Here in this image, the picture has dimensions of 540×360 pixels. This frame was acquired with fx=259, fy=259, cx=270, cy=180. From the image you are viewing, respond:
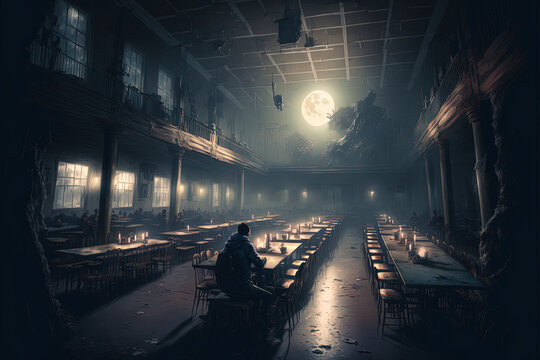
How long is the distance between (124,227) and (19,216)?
8.18 metres

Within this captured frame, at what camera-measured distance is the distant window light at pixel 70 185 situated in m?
10.8

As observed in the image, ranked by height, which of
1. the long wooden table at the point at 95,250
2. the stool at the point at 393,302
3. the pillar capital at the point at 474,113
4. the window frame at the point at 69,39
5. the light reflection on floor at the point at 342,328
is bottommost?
the light reflection on floor at the point at 342,328

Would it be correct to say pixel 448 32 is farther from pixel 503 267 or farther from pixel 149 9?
pixel 149 9

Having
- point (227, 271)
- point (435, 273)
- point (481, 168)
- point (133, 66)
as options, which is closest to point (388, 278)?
point (435, 273)

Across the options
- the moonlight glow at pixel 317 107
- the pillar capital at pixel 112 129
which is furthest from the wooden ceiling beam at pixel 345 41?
the pillar capital at pixel 112 129

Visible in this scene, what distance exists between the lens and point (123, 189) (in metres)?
13.7

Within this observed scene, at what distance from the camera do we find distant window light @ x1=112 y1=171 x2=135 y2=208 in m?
13.2

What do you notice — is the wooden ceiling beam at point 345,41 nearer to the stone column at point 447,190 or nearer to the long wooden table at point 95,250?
the stone column at point 447,190

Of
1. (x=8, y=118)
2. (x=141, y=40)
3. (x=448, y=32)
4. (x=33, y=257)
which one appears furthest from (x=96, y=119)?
(x=448, y=32)

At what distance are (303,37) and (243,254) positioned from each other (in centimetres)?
1533

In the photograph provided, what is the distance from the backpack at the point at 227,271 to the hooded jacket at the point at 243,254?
7 centimetres

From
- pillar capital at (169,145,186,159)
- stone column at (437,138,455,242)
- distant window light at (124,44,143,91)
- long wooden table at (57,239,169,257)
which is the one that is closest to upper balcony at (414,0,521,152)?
stone column at (437,138,455,242)

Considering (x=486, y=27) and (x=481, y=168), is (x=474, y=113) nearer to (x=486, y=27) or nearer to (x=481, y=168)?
(x=481, y=168)

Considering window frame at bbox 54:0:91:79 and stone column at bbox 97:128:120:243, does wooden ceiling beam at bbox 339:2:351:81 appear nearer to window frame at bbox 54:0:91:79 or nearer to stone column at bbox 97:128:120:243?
window frame at bbox 54:0:91:79
